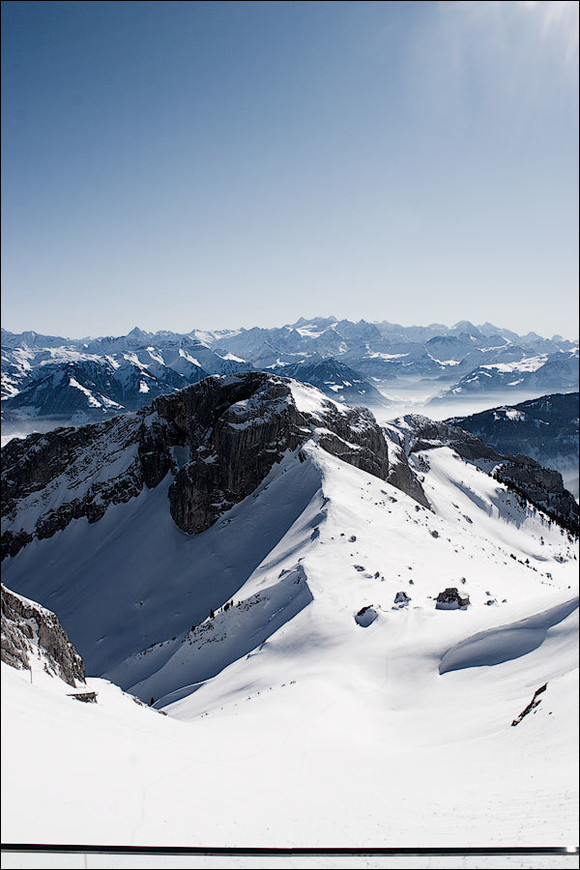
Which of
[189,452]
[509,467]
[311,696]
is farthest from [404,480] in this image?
[509,467]

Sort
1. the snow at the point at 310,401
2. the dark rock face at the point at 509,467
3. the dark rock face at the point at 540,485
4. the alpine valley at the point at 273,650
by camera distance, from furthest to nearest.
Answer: the dark rock face at the point at 540,485, the dark rock face at the point at 509,467, the snow at the point at 310,401, the alpine valley at the point at 273,650

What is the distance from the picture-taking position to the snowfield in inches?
316

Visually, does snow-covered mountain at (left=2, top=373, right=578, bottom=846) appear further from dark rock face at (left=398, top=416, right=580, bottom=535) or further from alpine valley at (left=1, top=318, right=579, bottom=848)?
dark rock face at (left=398, top=416, right=580, bottom=535)

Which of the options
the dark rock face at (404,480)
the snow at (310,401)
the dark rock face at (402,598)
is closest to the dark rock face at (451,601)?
the dark rock face at (402,598)

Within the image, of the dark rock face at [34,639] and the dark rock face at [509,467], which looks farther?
the dark rock face at [509,467]

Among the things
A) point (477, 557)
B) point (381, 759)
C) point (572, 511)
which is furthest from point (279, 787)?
point (572, 511)

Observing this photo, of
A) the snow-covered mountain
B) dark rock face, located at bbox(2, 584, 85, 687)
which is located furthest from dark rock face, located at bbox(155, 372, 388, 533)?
dark rock face, located at bbox(2, 584, 85, 687)

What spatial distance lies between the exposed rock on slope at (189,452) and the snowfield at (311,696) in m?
6.41

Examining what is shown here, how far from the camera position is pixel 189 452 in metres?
91.5

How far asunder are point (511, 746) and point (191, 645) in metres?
33.3

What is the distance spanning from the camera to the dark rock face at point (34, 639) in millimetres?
17606

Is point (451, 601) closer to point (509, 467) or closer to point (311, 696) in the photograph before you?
point (311, 696)

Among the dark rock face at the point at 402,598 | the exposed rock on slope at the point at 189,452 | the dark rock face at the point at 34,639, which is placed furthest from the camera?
the exposed rock on slope at the point at 189,452

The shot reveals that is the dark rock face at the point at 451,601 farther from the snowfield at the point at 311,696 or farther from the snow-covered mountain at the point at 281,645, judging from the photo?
the snowfield at the point at 311,696
